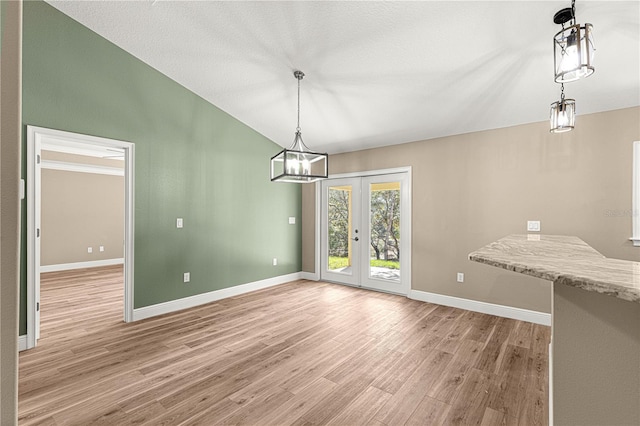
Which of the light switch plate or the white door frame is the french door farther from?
the white door frame

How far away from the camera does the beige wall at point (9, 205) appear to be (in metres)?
0.95

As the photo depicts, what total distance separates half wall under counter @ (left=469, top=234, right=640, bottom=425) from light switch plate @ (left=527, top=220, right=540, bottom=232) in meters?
3.08

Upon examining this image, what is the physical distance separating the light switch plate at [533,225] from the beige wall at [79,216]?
8924 millimetres

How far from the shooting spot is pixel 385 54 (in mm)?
2994

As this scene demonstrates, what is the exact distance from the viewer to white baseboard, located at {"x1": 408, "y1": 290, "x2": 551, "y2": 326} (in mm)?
3609

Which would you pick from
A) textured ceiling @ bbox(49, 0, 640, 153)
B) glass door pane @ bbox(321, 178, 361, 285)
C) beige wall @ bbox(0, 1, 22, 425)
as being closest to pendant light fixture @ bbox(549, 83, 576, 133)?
textured ceiling @ bbox(49, 0, 640, 153)

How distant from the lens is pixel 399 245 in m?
4.86

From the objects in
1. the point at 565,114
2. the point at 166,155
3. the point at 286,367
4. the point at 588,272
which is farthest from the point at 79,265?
the point at 565,114

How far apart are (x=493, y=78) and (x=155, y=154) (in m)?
4.11

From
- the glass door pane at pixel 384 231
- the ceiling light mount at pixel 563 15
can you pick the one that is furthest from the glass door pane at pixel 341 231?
the ceiling light mount at pixel 563 15

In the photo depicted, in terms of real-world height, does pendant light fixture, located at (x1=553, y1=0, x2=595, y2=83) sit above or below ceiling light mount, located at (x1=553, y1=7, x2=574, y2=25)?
below

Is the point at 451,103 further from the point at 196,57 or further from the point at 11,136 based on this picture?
the point at 11,136

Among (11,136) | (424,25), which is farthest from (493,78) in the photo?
(11,136)

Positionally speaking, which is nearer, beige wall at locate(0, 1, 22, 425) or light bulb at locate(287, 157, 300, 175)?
beige wall at locate(0, 1, 22, 425)
